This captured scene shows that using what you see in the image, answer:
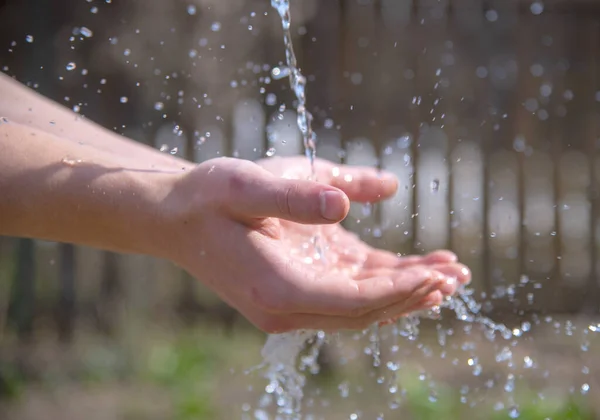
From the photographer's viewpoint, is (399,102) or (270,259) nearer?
(270,259)

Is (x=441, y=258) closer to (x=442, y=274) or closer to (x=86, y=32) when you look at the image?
(x=442, y=274)

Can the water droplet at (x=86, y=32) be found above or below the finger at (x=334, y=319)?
above

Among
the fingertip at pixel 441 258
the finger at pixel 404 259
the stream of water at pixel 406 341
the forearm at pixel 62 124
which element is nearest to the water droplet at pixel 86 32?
the stream of water at pixel 406 341

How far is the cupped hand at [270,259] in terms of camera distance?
1258mm

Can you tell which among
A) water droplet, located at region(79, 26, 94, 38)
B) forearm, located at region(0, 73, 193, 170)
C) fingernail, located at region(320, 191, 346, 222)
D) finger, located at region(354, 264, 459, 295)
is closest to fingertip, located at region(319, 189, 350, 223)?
fingernail, located at region(320, 191, 346, 222)

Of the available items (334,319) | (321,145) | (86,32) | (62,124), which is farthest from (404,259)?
(86,32)

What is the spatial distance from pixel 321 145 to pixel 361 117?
38 cm

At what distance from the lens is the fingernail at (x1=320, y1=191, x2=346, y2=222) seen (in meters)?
1.22

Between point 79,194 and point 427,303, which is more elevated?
point 79,194

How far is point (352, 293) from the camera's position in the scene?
4.22 feet

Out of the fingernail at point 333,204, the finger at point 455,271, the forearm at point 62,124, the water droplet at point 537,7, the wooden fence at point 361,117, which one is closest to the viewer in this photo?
the fingernail at point 333,204

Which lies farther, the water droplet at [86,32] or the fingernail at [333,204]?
the water droplet at [86,32]

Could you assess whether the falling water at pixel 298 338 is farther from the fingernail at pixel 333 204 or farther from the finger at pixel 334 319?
the fingernail at pixel 333 204

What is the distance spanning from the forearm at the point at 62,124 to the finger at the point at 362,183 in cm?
34
